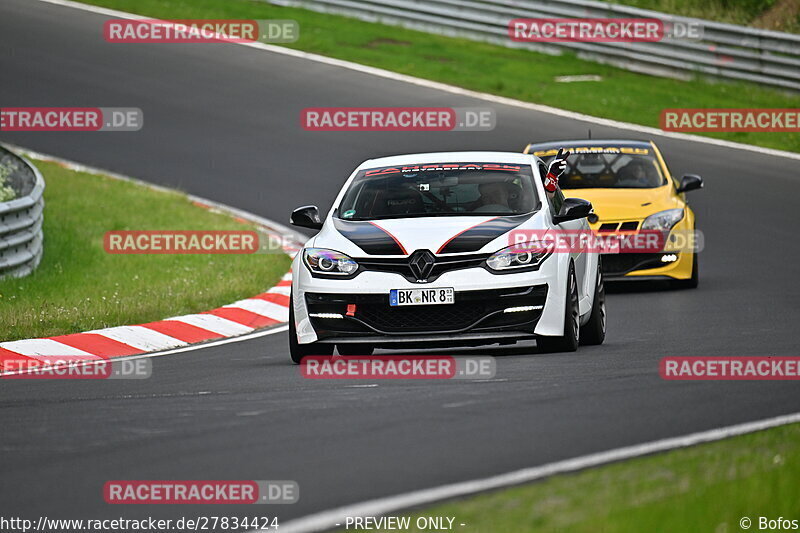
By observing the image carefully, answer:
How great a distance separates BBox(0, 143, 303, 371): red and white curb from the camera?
11.7m

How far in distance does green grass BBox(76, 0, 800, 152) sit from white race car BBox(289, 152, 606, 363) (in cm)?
1238

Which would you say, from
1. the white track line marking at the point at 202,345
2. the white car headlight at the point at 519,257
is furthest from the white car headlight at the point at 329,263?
the white track line marking at the point at 202,345

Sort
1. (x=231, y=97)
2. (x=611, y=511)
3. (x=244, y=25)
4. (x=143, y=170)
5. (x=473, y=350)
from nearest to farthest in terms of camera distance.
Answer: (x=611, y=511) → (x=473, y=350) → (x=143, y=170) → (x=231, y=97) → (x=244, y=25)

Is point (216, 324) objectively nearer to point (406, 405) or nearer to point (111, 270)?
point (111, 270)

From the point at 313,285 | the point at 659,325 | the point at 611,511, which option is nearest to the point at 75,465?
the point at 611,511

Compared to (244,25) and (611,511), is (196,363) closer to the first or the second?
(611,511)

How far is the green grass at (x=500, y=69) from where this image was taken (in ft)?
86.5

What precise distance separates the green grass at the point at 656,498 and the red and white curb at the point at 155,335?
614 centimetres

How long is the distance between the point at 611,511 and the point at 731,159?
18.7m

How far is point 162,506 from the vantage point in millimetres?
6102

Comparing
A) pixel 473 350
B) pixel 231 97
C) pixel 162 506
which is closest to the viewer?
pixel 162 506

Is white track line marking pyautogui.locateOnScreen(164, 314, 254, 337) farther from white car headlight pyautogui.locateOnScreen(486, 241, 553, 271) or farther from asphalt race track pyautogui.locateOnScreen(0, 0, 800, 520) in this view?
white car headlight pyautogui.locateOnScreen(486, 241, 553, 271)

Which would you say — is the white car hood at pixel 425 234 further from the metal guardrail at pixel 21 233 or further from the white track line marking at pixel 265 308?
Result: the metal guardrail at pixel 21 233

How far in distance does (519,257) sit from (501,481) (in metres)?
4.08
